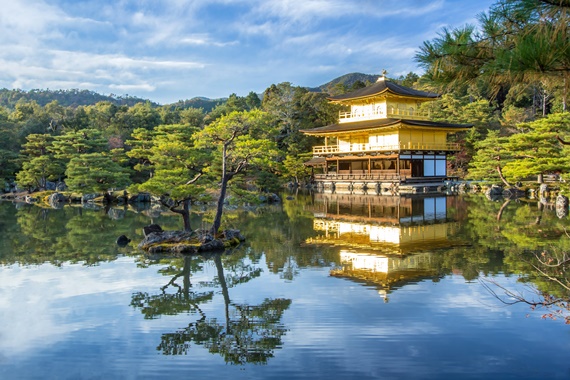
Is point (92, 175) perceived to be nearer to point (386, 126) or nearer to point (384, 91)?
point (386, 126)

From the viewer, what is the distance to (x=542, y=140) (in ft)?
70.2

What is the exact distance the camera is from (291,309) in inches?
253

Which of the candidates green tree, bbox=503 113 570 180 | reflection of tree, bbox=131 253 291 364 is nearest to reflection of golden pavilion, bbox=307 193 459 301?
reflection of tree, bbox=131 253 291 364

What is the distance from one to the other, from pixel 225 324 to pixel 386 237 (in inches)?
278

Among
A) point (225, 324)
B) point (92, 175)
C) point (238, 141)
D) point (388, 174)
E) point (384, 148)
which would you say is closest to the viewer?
point (225, 324)

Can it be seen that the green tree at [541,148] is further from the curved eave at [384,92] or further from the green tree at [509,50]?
the green tree at [509,50]

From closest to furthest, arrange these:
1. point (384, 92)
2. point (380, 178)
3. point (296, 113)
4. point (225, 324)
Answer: point (225, 324) < point (380, 178) < point (384, 92) < point (296, 113)

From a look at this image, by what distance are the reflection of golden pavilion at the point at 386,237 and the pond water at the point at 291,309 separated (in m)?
0.08

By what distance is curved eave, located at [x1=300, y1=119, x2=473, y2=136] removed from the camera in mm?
27625

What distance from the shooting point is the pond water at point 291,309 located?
4.73m

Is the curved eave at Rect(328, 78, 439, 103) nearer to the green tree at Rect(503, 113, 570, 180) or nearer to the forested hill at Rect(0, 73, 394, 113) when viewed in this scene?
the green tree at Rect(503, 113, 570, 180)

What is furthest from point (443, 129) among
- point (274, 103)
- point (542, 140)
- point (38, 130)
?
point (38, 130)

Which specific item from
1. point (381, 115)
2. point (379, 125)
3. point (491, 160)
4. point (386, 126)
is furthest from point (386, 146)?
point (491, 160)

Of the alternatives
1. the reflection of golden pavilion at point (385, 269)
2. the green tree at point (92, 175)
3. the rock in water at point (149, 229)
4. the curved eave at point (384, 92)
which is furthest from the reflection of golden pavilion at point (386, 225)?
the green tree at point (92, 175)
